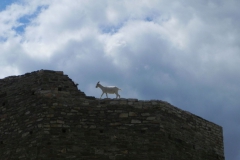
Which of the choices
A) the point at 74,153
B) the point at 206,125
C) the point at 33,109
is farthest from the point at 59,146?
the point at 206,125

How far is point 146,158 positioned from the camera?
55.3ft

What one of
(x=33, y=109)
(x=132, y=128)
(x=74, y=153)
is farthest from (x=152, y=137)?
(x=33, y=109)

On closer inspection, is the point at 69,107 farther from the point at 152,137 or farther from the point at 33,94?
the point at 152,137

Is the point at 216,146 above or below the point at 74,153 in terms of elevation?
above

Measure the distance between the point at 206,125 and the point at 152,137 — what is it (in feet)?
9.52

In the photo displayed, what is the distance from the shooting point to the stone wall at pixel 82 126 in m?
16.8

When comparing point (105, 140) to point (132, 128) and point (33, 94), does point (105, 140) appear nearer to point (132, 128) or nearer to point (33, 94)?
point (132, 128)

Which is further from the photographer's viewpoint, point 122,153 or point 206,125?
point 206,125

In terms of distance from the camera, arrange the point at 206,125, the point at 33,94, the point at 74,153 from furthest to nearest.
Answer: the point at 206,125 → the point at 33,94 → the point at 74,153

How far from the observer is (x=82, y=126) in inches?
673

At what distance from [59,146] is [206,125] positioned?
17.3 ft

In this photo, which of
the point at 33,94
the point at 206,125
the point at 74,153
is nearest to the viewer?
the point at 74,153

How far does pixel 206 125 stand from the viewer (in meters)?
19.4

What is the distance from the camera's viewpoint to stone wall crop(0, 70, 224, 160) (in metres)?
16.8
